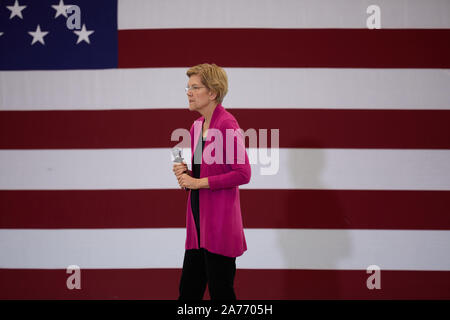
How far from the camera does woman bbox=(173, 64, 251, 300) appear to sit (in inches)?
40.9

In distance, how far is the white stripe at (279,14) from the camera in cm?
155

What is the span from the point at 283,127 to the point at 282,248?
1.87ft

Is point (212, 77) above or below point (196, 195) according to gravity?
above

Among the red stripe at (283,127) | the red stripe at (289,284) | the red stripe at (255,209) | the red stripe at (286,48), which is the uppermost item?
the red stripe at (286,48)

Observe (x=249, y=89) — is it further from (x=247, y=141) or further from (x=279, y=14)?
(x=279, y=14)

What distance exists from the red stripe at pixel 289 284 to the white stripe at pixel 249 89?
31.1 inches

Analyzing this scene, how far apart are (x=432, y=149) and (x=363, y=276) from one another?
682 millimetres

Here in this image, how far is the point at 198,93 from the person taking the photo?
1100 mm

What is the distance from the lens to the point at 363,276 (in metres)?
1.54

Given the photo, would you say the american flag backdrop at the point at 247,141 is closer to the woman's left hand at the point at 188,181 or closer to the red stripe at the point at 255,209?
the red stripe at the point at 255,209

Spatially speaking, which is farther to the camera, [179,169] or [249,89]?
[249,89]

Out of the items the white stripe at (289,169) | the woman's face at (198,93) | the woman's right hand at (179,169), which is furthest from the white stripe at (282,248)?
the woman's face at (198,93)

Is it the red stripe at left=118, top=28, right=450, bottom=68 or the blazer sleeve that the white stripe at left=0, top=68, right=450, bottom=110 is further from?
the blazer sleeve

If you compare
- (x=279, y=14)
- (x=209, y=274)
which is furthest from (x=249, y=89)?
(x=209, y=274)
